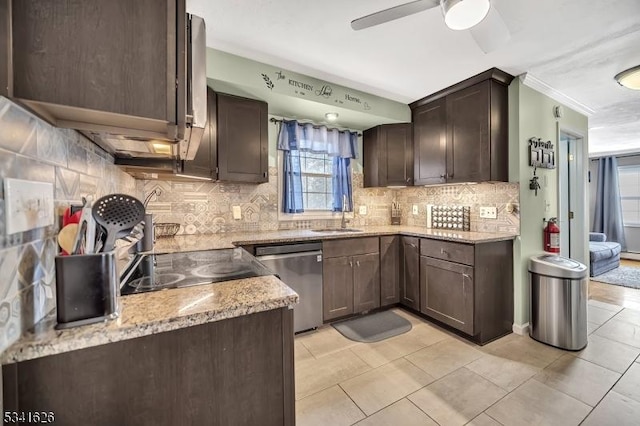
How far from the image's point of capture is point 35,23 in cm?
67

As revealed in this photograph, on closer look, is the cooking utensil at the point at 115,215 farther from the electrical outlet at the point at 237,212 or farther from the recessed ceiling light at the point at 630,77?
the recessed ceiling light at the point at 630,77

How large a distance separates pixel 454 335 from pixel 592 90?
2.99 m

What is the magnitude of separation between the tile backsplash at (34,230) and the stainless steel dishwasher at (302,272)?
1.48m

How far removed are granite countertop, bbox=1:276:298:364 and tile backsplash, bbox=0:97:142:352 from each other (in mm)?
53

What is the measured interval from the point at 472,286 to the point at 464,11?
79.0 inches

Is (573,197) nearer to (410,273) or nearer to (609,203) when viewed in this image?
(410,273)

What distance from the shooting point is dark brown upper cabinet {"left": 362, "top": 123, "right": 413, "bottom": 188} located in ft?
10.8

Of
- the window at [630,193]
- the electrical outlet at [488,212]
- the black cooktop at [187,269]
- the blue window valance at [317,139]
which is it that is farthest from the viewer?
the window at [630,193]

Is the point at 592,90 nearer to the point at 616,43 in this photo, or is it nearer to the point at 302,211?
the point at 616,43

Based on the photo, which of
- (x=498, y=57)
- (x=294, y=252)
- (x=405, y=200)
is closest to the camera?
(x=498, y=57)

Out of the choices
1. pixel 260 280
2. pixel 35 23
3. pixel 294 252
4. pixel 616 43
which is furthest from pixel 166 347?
pixel 616 43

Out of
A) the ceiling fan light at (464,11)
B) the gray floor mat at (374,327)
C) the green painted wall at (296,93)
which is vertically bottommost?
the gray floor mat at (374,327)

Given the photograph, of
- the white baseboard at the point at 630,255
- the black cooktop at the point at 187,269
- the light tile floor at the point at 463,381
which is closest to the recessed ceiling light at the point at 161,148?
the black cooktop at the point at 187,269

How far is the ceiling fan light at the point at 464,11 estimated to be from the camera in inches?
50.8
